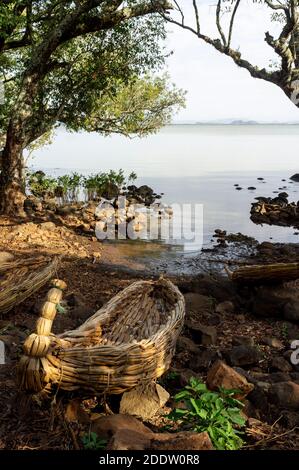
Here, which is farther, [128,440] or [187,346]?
[187,346]

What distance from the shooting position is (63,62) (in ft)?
54.4

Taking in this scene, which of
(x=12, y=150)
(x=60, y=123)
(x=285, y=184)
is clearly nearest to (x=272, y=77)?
(x=12, y=150)

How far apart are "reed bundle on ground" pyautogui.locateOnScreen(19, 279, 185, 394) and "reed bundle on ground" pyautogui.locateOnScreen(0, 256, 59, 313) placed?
171 cm

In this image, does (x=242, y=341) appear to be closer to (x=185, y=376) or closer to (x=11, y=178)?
(x=185, y=376)

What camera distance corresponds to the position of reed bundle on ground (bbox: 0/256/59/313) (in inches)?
297

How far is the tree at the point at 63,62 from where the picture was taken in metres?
14.6

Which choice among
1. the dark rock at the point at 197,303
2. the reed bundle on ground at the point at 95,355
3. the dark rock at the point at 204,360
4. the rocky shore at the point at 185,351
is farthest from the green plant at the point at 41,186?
the dark rock at the point at 204,360

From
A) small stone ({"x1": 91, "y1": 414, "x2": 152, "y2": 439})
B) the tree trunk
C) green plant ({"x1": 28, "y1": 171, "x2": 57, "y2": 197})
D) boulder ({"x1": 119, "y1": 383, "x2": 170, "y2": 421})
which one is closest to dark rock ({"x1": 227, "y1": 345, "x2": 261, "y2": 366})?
boulder ({"x1": 119, "y1": 383, "x2": 170, "y2": 421})

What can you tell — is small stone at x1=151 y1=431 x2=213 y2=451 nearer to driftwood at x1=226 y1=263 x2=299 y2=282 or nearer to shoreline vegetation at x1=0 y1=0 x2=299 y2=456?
shoreline vegetation at x1=0 y1=0 x2=299 y2=456

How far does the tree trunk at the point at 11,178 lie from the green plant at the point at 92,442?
38.3 ft

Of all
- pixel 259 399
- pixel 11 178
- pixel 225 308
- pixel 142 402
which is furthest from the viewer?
pixel 11 178

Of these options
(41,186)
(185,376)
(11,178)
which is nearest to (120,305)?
(185,376)

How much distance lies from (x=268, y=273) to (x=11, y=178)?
9.19 meters

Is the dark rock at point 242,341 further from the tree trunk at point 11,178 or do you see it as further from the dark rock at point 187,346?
the tree trunk at point 11,178
